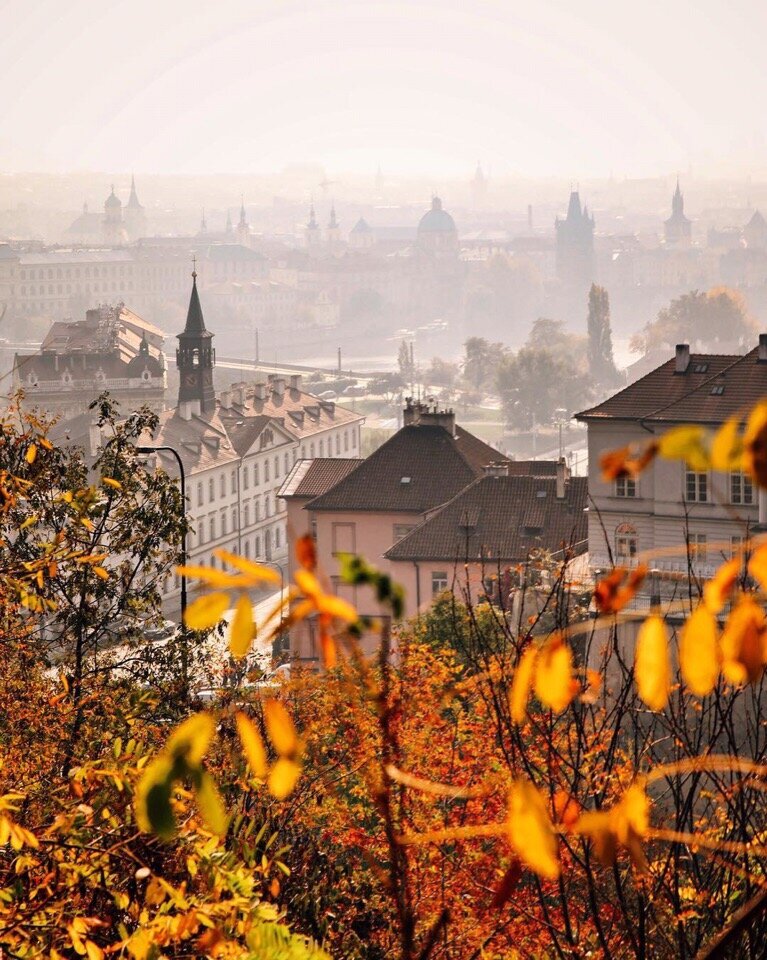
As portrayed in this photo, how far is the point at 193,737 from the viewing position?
5.72 feet

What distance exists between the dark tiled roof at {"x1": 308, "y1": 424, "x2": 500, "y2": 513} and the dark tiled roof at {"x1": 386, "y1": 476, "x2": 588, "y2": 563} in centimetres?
286

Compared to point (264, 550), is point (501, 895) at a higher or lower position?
higher

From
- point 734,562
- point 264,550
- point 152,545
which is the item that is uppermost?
point 734,562

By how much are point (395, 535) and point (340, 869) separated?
29.7m

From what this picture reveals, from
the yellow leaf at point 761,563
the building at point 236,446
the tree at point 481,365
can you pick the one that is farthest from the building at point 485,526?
the tree at point 481,365

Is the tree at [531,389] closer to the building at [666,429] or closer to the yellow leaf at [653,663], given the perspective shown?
the building at [666,429]

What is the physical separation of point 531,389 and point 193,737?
4267 inches

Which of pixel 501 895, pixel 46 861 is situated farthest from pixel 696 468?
pixel 46 861

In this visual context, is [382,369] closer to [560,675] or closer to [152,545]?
[152,545]

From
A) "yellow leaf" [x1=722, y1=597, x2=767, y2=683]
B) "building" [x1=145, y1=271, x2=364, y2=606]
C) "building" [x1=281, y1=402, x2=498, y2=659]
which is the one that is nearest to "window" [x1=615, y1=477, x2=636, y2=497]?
"building" [x1=281, y1=402, x2=498, y2=659]

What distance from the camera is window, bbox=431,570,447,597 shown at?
34938mm

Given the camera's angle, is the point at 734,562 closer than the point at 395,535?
Yes

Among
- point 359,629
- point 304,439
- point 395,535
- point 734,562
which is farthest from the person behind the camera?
point 304,439

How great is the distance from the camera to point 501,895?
211 cm
